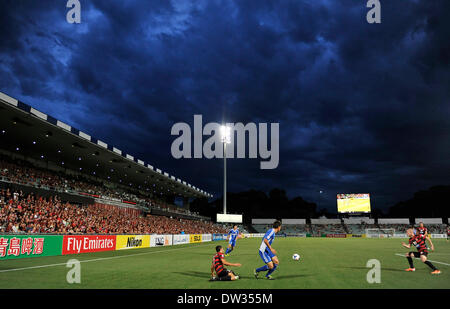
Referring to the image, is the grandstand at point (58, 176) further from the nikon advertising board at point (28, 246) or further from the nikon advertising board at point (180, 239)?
the nikon advertising board at point (180, 239)

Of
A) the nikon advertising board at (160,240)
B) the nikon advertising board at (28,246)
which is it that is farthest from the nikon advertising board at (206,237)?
the nikon advertising board at (28,246)

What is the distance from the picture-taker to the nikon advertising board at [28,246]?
17766 millimetres

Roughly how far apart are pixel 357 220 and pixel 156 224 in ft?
260

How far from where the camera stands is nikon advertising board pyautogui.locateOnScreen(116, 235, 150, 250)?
28.3m

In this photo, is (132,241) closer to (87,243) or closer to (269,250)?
(87,243)

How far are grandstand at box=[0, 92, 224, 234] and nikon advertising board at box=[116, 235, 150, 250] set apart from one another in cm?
245

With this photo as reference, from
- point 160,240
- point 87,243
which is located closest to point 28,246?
point 87,243

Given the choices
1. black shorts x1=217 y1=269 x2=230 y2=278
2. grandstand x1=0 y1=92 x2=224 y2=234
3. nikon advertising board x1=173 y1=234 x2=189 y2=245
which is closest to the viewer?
black shorts x1=217 y1=269 x2=230 y2=278

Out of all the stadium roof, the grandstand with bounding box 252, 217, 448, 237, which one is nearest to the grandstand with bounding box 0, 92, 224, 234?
the stadium roof

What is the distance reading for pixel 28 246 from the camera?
1916 centimetres

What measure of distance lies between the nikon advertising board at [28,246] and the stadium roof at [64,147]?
1152 cm

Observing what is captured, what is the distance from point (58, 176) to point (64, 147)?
14.8 feet

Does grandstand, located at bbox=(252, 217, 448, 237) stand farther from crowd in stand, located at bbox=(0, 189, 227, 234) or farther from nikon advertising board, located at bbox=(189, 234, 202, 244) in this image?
crowd in stand, located at bbox=(0, 189, 227, 234)
